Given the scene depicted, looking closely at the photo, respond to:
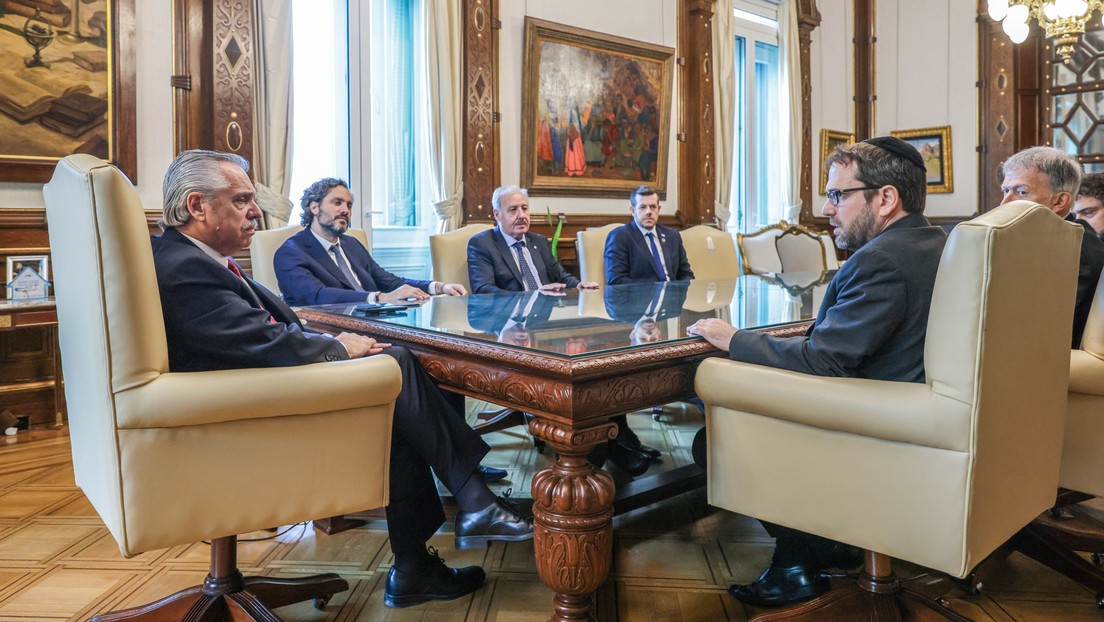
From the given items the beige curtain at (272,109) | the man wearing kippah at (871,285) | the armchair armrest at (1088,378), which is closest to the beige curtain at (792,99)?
the beige curtain at (272,109)

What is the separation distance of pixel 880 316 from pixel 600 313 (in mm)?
1016

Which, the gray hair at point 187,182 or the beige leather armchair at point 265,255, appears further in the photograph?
the beige leather armchair at point 265,255

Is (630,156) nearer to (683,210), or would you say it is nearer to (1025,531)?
(683,210)

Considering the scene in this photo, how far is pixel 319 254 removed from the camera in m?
3.72

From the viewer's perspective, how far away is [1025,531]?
Answer: 7.41 feet

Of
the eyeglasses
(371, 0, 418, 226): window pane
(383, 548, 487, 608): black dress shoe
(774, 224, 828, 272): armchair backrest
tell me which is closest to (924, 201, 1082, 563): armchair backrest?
the eyeglasses

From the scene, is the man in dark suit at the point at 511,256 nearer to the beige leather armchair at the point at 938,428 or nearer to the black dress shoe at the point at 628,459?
the black dress shoe at the point at 628,459

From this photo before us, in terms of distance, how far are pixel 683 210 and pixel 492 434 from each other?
4.05 metres

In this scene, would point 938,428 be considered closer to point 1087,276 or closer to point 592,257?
point 1087,276

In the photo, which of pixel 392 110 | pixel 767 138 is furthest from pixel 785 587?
pixel 767 138

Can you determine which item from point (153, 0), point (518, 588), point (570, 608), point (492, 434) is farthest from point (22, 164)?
point (570, 608)

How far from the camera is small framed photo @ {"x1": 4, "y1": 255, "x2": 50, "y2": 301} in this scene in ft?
12.8

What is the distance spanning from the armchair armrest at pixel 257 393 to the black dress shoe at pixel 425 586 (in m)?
0.63

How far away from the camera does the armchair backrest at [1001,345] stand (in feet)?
4.83
